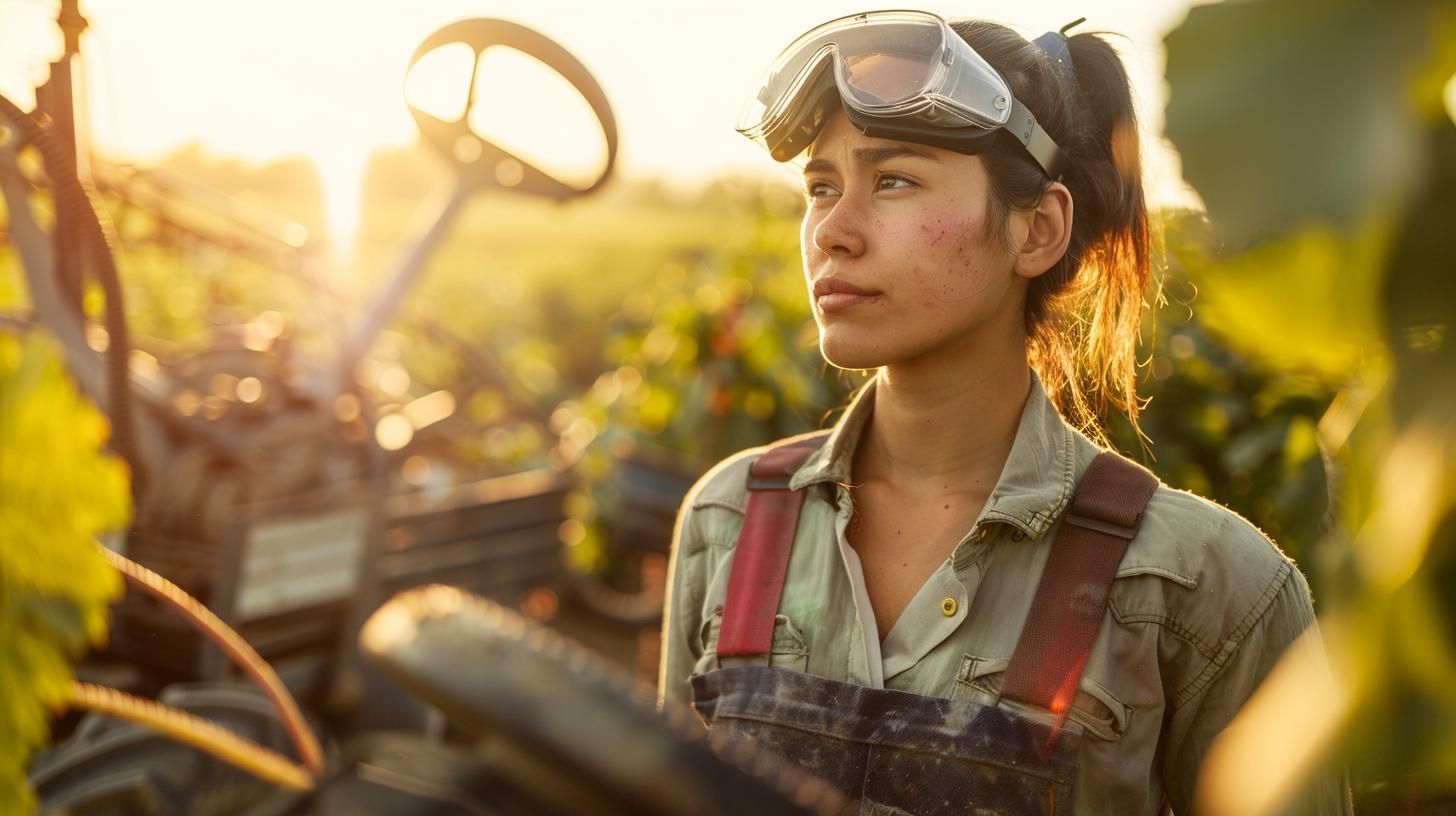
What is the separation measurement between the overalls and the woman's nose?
1.60 feet

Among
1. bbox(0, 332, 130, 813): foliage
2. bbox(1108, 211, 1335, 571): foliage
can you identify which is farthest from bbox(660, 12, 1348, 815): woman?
bbox(0, 332, 130, 813): foliage

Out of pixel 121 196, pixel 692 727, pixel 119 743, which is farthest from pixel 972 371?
pixel 121 196

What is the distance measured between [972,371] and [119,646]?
9.50ft

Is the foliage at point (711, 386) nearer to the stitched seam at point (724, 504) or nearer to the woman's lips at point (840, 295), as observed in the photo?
the stitched seam at point (724, 504)

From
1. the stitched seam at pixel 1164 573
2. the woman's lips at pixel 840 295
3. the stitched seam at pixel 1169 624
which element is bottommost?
the stitched seam at pixel 1169 624

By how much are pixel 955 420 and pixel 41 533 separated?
4.22 ft

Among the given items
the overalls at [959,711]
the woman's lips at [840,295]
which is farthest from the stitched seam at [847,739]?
the woman's lips at [840,295]

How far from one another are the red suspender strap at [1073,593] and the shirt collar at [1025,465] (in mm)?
42

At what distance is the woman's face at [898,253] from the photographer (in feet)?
5.65

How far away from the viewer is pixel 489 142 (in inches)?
173

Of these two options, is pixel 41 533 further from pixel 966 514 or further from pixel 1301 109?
pixel 966 514

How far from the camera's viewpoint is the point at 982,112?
174 cm

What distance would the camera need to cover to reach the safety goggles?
5.65ft

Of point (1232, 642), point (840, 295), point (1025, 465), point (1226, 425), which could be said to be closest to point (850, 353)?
point (840, 295)
